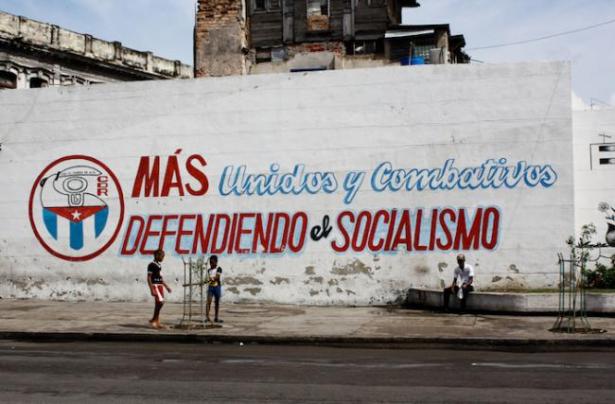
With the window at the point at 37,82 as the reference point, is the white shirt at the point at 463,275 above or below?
below

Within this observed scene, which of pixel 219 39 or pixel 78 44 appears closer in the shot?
pixel 219 39

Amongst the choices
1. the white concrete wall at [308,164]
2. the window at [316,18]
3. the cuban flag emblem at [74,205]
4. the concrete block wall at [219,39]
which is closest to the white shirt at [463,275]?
the white concrete wall at [308,164]

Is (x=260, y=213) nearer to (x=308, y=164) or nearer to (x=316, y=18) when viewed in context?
(x=308, y=164)

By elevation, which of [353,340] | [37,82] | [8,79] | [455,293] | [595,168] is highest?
[37,82]

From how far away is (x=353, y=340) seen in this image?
14922mm

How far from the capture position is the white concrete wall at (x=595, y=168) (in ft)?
67.8

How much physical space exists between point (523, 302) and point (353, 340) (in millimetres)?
4951

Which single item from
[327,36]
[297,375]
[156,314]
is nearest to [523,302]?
[156,314]

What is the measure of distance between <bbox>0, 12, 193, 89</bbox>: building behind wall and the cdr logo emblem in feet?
72.2

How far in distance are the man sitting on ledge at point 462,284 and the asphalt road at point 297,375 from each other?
203 inches

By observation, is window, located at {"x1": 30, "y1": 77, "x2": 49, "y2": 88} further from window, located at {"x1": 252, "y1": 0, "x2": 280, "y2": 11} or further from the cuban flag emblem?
the cuban flag emblem

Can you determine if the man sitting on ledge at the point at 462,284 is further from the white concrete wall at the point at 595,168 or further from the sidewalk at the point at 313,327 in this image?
the white concrete wall at the point at 595,168

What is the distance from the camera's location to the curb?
14.3m

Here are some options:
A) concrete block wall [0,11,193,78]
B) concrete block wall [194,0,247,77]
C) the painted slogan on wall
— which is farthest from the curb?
concrete block wall [0,11,193,78]
